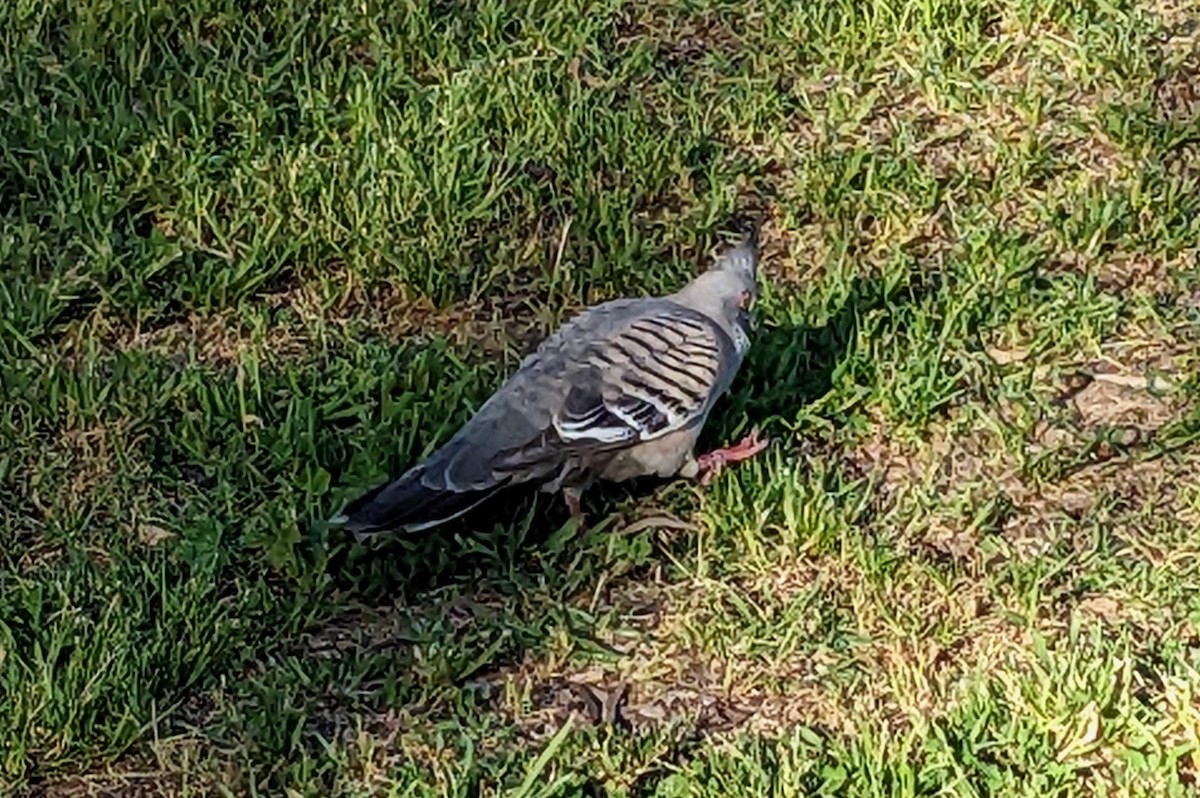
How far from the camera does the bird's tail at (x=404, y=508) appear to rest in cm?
419

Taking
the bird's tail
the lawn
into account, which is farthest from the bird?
the lawn

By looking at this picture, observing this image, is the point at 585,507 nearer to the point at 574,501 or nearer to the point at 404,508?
the point at 574,501

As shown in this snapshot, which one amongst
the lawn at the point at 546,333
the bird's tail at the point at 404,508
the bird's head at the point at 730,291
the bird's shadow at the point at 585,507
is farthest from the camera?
the bird's head at the point at 730,291

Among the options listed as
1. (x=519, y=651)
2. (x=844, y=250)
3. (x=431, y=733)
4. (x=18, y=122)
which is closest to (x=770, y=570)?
(x=519, y=651)

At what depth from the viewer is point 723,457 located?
4641 millimetres

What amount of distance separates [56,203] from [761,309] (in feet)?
7.30

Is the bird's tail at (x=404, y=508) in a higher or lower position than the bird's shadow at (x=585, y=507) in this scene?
higher

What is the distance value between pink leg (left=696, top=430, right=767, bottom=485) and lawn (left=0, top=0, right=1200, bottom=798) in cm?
5

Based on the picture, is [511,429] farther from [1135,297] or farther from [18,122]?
[18,122]

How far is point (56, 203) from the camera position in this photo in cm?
555

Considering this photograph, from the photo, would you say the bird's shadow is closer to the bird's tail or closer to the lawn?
the lawn

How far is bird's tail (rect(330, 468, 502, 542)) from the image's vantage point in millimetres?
4188

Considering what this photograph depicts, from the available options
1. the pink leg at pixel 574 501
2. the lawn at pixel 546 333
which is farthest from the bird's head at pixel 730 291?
the pink leg at pixel 574 501

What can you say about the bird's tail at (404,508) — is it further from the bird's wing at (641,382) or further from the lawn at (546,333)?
the bird's wing at (641,382)
